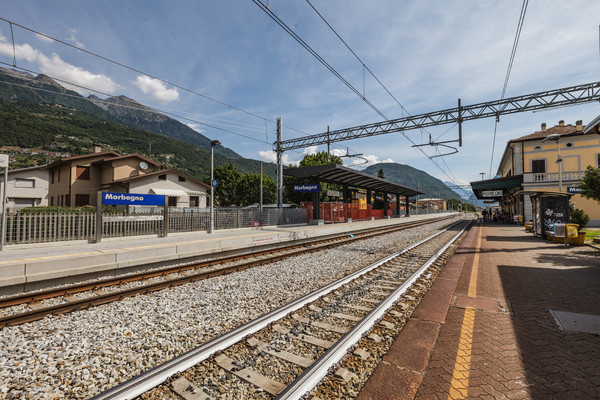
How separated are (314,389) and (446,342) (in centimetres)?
196

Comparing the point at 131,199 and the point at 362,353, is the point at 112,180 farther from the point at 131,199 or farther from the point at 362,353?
the point at 362,353

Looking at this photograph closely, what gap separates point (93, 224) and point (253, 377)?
12.4 m

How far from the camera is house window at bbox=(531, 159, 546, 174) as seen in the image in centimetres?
3179

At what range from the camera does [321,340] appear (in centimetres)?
373

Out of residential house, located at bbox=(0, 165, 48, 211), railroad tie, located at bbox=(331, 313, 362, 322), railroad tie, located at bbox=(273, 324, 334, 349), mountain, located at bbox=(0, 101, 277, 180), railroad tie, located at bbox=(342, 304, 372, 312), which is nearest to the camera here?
railroad tie, located at bbox=(273, 324, 334, 349)

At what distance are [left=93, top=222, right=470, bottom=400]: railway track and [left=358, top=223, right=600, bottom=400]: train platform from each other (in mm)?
339

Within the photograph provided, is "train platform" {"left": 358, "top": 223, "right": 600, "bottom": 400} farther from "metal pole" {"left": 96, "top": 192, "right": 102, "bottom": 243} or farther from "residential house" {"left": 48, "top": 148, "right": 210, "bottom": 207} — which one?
"residential house" {"left": 48, "top": 148, "right": 210, "bottom": 207}

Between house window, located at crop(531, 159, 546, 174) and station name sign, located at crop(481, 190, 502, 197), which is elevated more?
house window, located at crop(531, 159, 546, 174)

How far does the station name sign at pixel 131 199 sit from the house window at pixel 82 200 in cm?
2148

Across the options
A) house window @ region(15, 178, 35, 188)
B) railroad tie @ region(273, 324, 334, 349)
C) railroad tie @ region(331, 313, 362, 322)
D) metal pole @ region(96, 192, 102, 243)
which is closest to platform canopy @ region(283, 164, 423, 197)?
metal pole @ region(96, 192, 102, 243)

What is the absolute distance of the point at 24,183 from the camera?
35125mm

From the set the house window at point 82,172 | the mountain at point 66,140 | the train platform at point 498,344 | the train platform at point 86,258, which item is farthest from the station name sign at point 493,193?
the house window at point 82,172

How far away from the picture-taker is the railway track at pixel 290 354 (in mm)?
2711

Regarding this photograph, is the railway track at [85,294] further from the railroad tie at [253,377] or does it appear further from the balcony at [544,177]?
the balcony at [544,177]
